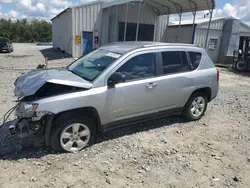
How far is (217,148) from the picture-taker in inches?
160

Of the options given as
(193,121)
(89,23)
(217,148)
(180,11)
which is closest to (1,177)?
(217,148)

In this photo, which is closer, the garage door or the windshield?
the windshield

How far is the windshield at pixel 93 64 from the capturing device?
381cm

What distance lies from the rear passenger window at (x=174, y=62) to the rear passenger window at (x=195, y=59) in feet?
0.58

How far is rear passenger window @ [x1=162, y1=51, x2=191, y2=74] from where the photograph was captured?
4.36 metres

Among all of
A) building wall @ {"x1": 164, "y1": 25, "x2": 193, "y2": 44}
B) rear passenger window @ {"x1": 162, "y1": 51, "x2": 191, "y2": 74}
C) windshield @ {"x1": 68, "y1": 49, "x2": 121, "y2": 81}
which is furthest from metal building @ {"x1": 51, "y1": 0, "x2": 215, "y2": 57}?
windshield @ {"x1": 68, "y1": 49, "x2": 121, "y2": 81}

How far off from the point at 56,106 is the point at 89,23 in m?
15.1

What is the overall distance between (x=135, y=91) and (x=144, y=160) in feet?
3.92

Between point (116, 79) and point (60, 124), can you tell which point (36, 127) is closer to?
point (60, 124)

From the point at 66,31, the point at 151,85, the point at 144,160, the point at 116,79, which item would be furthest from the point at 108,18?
the point at 144,160

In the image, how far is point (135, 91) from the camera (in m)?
3.92

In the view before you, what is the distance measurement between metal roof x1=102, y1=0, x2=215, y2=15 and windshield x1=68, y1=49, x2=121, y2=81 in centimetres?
1109

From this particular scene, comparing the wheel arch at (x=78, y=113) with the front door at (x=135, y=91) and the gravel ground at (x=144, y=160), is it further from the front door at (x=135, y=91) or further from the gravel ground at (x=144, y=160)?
the gravel ground at (x=144, y=160)

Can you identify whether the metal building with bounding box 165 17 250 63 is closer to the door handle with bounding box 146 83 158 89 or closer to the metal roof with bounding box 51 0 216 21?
the metal roof with bounding box 51 0 216 21
